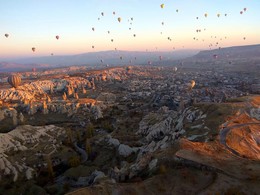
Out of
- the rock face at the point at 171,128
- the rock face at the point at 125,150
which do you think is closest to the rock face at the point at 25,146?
the rock face at the point at 125,150

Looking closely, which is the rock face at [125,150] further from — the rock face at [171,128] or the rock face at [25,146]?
the rock face at [25,146]

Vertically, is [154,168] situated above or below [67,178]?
above

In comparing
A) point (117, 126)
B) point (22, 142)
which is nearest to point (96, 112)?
point (117, 126)

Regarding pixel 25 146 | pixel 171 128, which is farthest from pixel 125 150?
pixel 25 146

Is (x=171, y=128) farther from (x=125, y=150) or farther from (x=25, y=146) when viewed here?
(x=25, y=146)

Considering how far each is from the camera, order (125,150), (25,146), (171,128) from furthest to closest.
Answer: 1. (25,146)
2. (125,150)
3. (171,128)

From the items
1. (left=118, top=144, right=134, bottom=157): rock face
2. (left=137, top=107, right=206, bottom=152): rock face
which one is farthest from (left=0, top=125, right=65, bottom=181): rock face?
(left=137, top=107, right=206, bottom=152): rock face

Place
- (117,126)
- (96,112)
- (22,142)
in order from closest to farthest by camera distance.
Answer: (22,142), (117,126), (96,112)

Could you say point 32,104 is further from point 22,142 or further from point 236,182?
point 236,182
